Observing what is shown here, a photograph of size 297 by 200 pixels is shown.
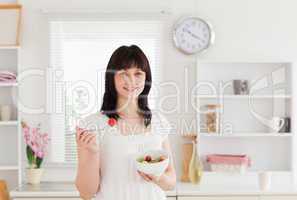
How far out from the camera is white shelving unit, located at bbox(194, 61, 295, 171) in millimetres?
3566

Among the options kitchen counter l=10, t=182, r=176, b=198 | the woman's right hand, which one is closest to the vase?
kitchen counter l=10, t=182, r=176, b=198

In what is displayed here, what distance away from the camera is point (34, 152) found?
3.45 m

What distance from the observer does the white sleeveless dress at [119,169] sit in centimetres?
178

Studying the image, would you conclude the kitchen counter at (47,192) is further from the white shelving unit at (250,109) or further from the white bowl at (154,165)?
the white bowl at (154,165)

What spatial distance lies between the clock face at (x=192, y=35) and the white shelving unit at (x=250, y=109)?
Answer: 0.13 metres

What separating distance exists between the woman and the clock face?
1.72 metres

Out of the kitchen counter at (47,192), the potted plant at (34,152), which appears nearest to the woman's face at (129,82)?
the kitchen counter at (47,192)

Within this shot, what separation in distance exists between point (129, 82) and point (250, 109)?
6.37ft

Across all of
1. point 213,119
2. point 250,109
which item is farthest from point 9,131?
point 250,109

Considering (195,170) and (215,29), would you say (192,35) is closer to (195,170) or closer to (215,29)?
(215,29)

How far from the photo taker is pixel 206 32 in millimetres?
3553

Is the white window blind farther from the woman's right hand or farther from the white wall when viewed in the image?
the woman's right hand

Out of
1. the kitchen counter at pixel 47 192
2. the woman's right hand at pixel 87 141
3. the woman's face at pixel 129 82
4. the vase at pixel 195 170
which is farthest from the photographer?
the vase at pixel 195 170

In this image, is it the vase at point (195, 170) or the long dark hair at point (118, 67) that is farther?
the vase at point (195, 170)
